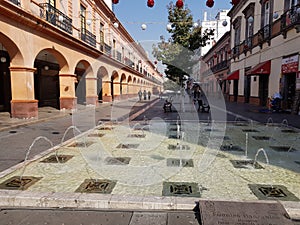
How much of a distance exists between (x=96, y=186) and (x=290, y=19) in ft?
46.6

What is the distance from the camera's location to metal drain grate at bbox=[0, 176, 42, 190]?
357cm

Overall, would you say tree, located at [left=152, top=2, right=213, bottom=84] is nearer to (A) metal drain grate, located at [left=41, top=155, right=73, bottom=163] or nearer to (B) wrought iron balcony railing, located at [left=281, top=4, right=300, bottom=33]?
(B) wrought iron balcony railing, located at [left=281, top=4, right=300, bottom=33]

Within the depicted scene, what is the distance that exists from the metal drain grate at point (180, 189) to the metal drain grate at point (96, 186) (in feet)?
2.82

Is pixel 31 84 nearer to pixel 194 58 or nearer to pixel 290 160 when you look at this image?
pixel 290 160

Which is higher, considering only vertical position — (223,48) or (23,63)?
(223,48)

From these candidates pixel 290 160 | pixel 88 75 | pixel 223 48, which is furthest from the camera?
pixel 223 48

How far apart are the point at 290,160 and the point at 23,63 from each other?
34.5 feet

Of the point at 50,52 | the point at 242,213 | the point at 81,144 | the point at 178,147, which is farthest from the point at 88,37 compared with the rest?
the point at 242,213

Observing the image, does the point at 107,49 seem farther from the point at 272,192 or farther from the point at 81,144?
the point at 272,192

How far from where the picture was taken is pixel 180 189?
11.7 ft

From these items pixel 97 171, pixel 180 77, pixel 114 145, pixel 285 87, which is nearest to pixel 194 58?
pixel 180 77

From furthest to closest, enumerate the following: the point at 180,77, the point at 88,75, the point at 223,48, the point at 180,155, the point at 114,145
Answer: the point at 223,48 → the point at 180,77 → the point at 88,75 → the point at 114,145 → the point at 180,155

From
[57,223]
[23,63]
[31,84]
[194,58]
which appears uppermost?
[194,58]

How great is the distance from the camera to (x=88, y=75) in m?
18.5
